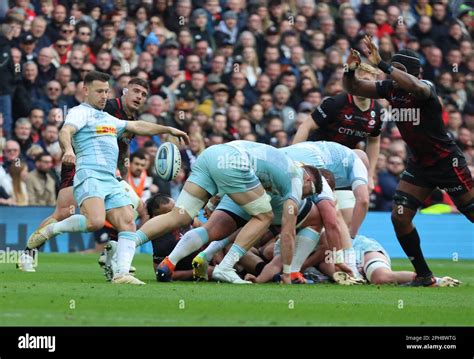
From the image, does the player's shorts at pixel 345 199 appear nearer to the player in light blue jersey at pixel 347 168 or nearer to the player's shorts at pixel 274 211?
the player in light blue jersey at pixel 347 168

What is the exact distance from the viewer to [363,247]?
41.6ft

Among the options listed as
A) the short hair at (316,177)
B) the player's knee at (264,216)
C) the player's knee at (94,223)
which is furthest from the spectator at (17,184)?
the short hair at (316,177)

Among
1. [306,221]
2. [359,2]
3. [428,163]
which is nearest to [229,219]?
[306,221]

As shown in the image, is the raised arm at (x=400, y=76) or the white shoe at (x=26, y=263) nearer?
the raised arm at (x=400, y=76)

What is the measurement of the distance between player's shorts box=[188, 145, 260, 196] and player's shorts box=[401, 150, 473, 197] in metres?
1.72

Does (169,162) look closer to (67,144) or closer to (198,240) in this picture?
(198,240)

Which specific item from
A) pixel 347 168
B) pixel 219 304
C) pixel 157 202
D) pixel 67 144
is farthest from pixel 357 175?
pixel 219 304

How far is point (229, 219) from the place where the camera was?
12172 mm

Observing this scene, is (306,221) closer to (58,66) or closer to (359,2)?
(58,66)

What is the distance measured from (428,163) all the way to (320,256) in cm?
166

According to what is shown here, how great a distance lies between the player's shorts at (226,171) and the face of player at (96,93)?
120cm

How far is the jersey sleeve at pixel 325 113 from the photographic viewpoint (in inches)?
594

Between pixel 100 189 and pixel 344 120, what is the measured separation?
15.0 ft

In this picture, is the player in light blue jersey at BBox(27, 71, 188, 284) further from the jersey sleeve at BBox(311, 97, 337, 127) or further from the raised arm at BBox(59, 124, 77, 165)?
the jersey sleeve at BBox(311, 97, 337, 127)
